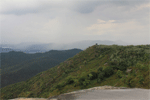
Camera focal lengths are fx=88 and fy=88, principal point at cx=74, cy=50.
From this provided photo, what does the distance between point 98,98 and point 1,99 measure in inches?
1631

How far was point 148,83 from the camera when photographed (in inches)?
301

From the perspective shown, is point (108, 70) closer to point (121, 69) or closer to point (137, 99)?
point (121, 69)

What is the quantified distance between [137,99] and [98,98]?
236 centimetres

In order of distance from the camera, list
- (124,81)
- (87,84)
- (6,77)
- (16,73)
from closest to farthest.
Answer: (124,81) → (87,84) → (6,77) → (16,73)

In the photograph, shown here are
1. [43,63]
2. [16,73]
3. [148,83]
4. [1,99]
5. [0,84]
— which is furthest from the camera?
[43,63]

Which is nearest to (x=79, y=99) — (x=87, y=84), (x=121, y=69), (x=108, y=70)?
(x=87, y=84)

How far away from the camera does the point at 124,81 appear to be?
9312 millimetres

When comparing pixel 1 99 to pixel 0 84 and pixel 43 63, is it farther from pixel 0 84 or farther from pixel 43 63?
pixel 43 63

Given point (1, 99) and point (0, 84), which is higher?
point (1, 99)

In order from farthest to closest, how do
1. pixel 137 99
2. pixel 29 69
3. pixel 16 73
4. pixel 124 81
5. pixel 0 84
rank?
pixel 29 69
pixel 16 73
pixel 0 84
pixel 124 81
pixel 137 99

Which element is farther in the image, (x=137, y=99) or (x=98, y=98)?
(x=98, y=98)

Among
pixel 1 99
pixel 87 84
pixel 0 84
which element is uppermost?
pixel 87 84

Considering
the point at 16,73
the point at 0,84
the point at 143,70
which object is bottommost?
the point at 0,84

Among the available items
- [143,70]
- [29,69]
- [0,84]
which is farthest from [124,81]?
[29,69]
